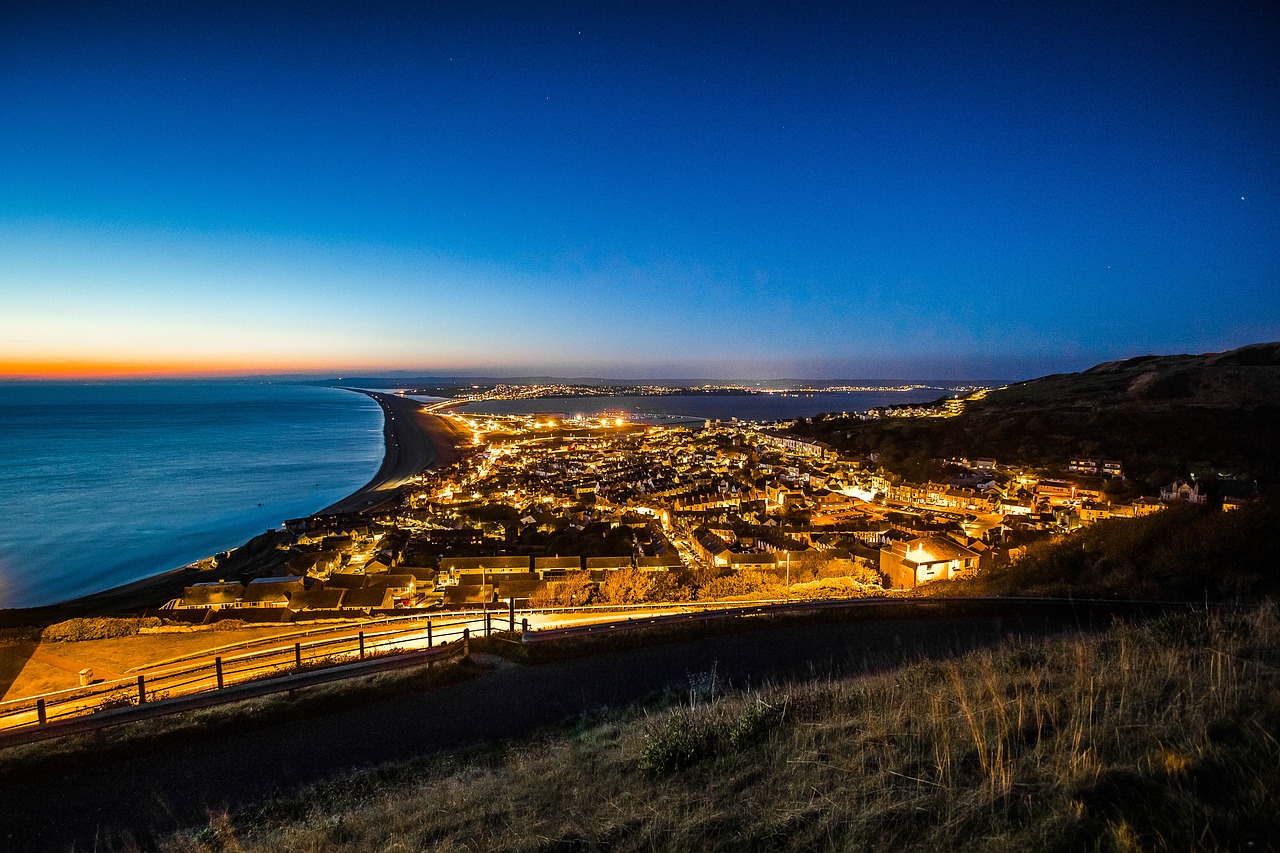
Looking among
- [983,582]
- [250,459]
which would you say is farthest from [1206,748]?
[250,459]

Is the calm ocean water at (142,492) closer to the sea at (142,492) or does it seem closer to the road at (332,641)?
the sea at (142,492)

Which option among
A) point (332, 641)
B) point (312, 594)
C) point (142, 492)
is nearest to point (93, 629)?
point (312, 594)

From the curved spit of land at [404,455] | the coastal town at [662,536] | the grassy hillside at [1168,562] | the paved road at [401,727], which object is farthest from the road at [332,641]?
the curved spit of land at [404,455]

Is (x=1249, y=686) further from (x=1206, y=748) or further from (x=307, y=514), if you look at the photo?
(x=307, y=514)

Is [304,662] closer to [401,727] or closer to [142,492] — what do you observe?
[401,727]

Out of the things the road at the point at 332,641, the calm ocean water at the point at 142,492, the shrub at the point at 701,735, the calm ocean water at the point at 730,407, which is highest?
the shrub at the point at 701,735

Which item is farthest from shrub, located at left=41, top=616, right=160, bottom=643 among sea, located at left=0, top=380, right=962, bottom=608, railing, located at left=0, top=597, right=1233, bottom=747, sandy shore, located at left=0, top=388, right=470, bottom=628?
sea, located at left=0, top=380, right=962, bottom=608

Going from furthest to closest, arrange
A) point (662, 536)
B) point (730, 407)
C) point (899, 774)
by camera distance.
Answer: point (730, 407) < point (662, 536) < point (899, 774)

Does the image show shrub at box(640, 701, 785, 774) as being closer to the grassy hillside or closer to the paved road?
the paved road
